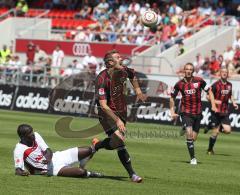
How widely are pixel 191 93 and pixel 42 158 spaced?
5802 millimetres

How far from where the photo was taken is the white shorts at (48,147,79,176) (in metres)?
14.5

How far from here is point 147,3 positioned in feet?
153

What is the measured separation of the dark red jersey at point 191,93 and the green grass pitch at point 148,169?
1207 mm

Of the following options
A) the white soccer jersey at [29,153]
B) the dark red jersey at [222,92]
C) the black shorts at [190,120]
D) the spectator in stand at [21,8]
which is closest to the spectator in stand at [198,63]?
the spectator in stand at [21,8]

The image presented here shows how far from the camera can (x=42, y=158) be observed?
14359 mm

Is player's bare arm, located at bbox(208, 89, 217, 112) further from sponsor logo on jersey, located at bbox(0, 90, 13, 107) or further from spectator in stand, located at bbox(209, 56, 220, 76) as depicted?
sponsor logo on jersey, located at bbox(0, 90, 13, 107)

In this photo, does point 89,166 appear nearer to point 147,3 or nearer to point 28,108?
point 28,108

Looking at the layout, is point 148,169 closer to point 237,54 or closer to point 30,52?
point 237,54

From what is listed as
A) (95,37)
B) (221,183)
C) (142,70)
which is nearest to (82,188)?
(221,183)

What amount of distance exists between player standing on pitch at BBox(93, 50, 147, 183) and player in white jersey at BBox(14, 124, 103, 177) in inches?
18.4

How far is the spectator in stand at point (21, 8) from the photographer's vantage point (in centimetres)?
5069

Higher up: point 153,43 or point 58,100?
point 153,43

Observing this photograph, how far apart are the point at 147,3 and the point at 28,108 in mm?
12709

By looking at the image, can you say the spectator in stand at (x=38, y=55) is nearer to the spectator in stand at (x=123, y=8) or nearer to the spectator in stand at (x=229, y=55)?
the spectator in stand at (x=123, y=8)
